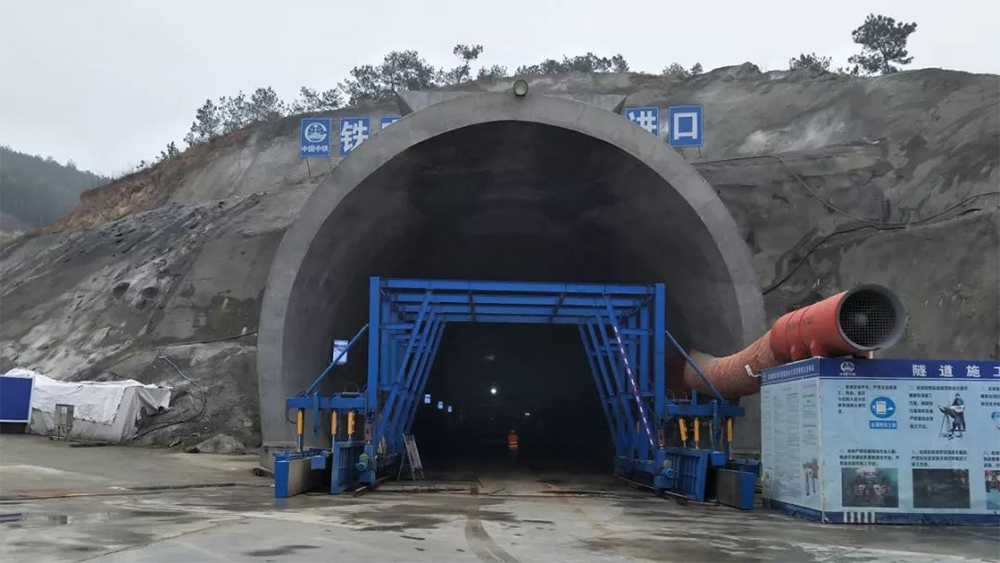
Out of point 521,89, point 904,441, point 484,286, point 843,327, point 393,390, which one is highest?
point 521,89

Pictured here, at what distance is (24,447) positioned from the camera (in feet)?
78.3

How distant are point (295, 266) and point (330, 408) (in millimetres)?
A: 3910

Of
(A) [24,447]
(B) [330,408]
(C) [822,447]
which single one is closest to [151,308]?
(A) [24,447]

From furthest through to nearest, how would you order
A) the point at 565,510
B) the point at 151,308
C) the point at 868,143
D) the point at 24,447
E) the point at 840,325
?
the point at 868,143, the point at 151,308, the point at 24,447, the point at 565,510, the point at 840,325

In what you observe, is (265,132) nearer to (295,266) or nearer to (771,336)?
(295,266)

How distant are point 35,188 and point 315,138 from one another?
92.7 meters

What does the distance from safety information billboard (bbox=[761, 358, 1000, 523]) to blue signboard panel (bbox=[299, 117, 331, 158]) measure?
29866mm

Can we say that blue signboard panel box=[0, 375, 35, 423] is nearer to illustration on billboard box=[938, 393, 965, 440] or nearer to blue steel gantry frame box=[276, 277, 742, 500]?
blue steel gantry frame box=[276, 277, 742, 500]

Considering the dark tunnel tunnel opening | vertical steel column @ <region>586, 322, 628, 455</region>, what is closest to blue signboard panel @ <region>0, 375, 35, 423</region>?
the dark tunnel tunnel opening

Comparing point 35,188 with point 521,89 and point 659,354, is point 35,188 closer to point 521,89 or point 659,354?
point 521,89

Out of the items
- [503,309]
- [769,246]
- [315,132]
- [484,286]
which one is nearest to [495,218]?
[503,309]

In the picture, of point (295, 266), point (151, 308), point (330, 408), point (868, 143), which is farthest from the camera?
point (868, 143)

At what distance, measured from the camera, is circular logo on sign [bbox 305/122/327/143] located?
38844 mm

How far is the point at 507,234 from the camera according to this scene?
81.3 ft
